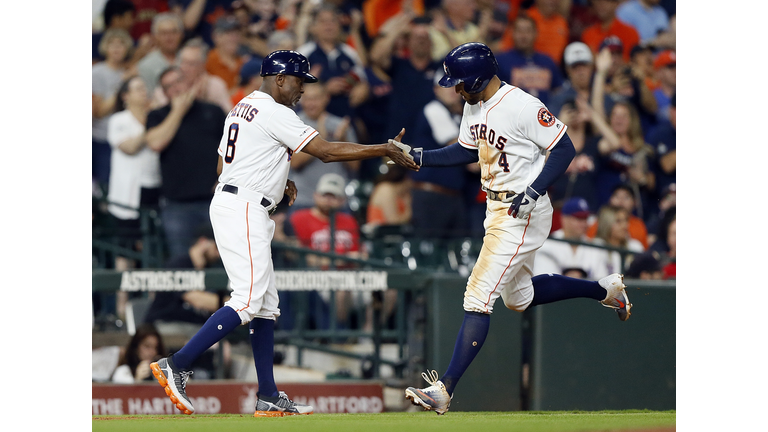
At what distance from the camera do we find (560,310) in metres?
6.80

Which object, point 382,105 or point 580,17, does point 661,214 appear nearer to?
point 580,17

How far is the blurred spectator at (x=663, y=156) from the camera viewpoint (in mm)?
9586

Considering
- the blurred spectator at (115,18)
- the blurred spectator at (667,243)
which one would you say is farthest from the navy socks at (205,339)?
the blurred spectator at (115,18)

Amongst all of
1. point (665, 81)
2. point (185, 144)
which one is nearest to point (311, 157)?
point (185, 144)

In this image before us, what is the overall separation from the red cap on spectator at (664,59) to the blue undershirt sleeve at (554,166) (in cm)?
635

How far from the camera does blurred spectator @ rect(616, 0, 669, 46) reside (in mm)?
10781

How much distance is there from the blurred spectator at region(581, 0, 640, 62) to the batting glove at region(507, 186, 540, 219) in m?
6.07

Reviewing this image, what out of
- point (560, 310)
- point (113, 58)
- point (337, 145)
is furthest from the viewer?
point (113, 58)

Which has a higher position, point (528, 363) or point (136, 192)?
point (136, 192)

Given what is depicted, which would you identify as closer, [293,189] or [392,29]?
[293,189]

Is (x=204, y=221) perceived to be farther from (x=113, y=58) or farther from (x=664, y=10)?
(x=664, y=10)

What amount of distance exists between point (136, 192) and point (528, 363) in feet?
12.7

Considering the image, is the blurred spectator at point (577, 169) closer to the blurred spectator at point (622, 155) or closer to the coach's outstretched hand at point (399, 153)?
the blurred spectator at point (622, 155)

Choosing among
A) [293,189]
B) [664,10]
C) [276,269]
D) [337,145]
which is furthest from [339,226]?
[664,10]
